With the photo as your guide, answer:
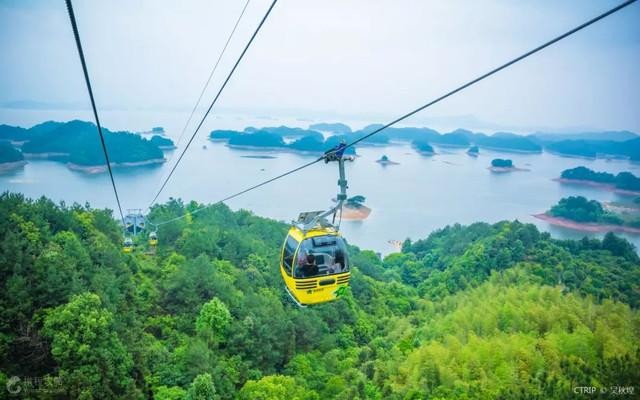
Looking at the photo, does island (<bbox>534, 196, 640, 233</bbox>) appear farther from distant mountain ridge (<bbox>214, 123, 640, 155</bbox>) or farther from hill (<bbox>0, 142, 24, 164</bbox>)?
hill (<bbox>0, 142, 24, 164</bbox>)

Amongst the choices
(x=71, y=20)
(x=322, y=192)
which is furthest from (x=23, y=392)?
(x=322, y=192)

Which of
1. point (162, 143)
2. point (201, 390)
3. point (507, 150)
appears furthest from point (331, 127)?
point (201, 390)

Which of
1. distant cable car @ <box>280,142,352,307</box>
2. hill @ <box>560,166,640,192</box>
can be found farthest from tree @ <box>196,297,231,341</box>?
hill @ <box>560,166,640,192</box>

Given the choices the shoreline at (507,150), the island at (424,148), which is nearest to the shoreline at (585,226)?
the island at (424,148)

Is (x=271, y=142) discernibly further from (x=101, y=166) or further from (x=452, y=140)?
(x=452, y=140)

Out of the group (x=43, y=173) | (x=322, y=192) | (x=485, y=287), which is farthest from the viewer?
(x=322, y=192)

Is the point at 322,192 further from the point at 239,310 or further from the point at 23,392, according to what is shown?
the point at 23,392

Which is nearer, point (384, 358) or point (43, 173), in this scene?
point (384, 358)
